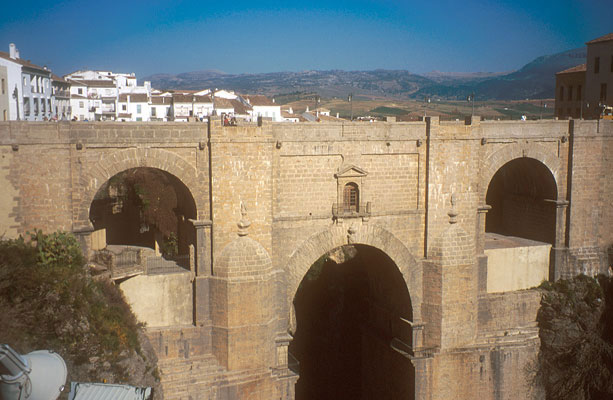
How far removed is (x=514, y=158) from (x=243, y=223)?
1022cm

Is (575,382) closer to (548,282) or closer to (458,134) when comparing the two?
(548,282)

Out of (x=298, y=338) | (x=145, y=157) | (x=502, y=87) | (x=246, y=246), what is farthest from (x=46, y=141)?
(x=502, y=87)

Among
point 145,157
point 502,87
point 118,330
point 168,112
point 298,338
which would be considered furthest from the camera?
point 502,87

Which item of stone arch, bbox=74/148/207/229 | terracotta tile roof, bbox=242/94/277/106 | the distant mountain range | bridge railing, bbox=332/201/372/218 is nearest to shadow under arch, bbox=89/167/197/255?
stone arch, bbox=74/148/207/229

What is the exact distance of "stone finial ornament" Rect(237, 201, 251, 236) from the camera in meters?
19.3

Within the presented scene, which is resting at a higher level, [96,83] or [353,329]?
[96,83]

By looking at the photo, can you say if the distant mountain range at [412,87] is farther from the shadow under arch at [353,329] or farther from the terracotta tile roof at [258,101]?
the shadow under arch at [353,329]

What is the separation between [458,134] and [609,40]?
19.0m

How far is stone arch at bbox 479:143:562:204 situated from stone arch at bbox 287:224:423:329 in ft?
11.8

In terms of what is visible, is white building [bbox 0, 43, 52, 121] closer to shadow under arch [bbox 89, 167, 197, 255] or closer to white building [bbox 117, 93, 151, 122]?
white building [bbox 117, 93, 151, 122]

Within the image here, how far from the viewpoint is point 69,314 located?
1612 cm

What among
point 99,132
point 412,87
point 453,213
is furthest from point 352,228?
point 412,87

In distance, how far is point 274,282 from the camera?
19984 millimetres

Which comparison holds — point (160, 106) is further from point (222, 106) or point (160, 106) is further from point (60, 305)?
point (60, 305)
